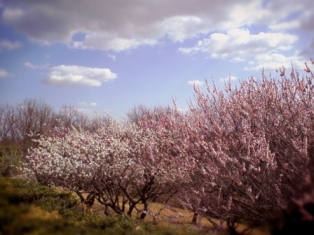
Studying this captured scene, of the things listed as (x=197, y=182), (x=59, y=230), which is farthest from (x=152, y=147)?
(x=59, y=230)

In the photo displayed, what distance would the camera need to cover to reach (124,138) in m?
10.4

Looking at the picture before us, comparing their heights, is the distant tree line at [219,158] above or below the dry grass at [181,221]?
above

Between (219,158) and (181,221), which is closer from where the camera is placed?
(219,158)

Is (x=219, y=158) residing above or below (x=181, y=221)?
above

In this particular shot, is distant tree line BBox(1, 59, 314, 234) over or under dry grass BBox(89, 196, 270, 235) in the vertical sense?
over

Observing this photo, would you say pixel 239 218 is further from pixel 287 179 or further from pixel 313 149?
pixel 313 149

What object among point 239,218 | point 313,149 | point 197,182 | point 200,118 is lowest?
point 239,218

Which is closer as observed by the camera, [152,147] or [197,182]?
[197,182]

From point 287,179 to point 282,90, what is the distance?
6.79ft

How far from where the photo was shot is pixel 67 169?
886 centimetres

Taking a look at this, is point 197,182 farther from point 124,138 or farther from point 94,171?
point 124,138

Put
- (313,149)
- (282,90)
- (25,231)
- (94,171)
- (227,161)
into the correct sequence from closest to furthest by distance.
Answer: (25,231) → (313,149) → (227,161) → (282,90) → (94,171)

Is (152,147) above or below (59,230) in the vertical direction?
above

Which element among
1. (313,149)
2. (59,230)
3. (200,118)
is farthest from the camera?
(200,118)
